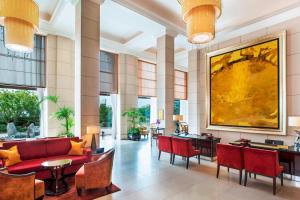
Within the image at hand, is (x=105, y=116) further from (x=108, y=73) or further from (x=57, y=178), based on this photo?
(x=57, y=178)

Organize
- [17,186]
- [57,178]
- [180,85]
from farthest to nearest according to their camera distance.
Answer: [180,85]
[57,178]
[17,186]

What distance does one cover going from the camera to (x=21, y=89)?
8125 mm

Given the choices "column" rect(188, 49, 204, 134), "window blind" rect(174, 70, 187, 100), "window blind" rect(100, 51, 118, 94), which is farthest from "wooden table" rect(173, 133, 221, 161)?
"window blind" rect(174, 70, 187, 100)

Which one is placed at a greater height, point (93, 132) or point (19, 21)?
point (19, 21)

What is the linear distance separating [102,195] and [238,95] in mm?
A: 5955

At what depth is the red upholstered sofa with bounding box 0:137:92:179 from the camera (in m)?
4.25

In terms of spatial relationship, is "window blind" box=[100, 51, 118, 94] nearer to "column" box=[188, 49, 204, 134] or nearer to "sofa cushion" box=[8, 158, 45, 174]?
"column" box=[188, 49, 204, 134]

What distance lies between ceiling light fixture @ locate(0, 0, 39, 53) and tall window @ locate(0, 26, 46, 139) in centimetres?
480

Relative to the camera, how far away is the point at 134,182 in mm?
4480

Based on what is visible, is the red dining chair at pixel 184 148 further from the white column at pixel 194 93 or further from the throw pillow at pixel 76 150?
the white column at pixel 194 93

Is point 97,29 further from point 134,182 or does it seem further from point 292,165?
point 292,165

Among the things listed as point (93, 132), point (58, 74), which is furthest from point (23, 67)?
point (93, 132)

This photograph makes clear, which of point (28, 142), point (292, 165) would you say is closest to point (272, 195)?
point (292, 165)

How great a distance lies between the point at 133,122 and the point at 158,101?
3.20m
